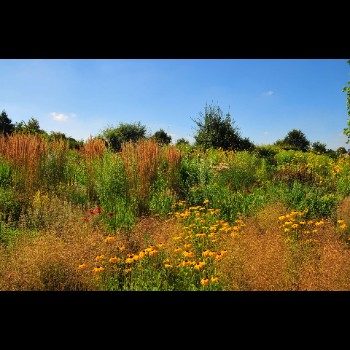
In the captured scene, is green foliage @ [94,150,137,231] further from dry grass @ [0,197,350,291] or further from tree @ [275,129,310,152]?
tree @ [275,129,310,152]

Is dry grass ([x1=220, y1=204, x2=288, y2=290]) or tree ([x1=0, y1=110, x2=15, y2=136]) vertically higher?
tree ([x1=0, y1=110, x2=15, y2=136])

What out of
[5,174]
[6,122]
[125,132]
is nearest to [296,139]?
[125,132]

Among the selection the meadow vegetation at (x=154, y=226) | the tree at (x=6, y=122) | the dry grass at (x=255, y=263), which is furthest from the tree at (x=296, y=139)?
the dry grass at (x=255, y=263)

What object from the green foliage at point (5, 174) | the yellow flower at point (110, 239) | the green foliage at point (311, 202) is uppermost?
the green foliage at point (5, 174)

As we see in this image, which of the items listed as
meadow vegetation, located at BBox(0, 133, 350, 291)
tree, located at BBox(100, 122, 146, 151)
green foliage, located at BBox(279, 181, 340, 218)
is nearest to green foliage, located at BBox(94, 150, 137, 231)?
meadow vegetation, located at BBox(0, 133, 350, 291)

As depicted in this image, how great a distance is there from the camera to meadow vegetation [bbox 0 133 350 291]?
122 inches

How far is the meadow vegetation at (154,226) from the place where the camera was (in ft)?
10.2

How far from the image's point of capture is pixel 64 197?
5.80m

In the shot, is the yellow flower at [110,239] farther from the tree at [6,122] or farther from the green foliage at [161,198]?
the tree at [6,122]

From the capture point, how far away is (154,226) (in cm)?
460

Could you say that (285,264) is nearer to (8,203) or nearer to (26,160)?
(8,203)
